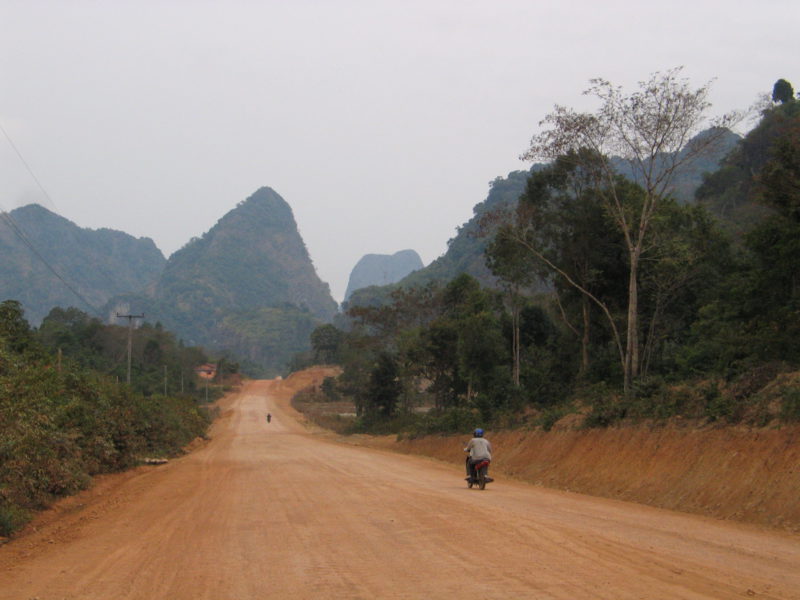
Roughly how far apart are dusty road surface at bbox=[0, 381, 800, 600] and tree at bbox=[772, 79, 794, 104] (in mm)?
67087

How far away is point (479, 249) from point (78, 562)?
338 ft

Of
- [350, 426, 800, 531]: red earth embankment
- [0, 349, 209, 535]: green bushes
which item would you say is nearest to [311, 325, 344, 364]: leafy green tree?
[0, 349, 209, 535]: green bushes

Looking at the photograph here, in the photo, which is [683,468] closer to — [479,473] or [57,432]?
[479,473]

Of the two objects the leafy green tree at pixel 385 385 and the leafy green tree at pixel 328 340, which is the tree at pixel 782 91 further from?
the leafy green tree at pixel 328 340

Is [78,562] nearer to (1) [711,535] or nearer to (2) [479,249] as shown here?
(1) [711,535]

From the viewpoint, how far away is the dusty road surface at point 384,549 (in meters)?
7.29

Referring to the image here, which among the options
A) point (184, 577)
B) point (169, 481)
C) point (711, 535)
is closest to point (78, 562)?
point (184, 577)

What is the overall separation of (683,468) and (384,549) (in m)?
10.1

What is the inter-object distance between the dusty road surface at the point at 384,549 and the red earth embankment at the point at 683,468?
0.93 metres

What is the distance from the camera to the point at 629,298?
27844mm

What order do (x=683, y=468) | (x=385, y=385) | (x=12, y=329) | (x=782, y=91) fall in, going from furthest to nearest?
(x=782, y=91)
(x=385, y=385)
(x=12, y=329)
(x=683, y=468)

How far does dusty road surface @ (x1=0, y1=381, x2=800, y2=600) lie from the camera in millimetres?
7289

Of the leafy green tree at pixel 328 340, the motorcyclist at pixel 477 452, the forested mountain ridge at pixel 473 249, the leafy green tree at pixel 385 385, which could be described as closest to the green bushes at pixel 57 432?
the motorcyclist at pixel 477 452

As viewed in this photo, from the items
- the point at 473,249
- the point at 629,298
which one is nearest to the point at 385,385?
the point at 629,298
